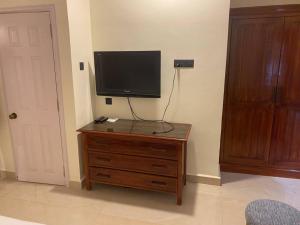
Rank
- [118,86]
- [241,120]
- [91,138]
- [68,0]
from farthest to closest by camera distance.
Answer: [241,120], [118,86], [91,138], [68,0]

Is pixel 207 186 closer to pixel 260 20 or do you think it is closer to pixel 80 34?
pixel 260 20

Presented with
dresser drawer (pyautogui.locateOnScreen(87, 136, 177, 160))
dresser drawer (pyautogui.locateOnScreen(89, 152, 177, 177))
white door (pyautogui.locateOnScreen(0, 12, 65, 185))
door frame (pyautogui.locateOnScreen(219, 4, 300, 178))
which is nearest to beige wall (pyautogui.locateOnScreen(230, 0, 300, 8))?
door frame (pyautogui.locateOnScreen(219, 4, 300, 178))

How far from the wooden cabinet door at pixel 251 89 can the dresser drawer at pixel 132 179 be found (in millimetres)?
1152

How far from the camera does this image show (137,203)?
2.45 meters

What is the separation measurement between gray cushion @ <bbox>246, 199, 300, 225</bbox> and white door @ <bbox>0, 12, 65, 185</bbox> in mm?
2144

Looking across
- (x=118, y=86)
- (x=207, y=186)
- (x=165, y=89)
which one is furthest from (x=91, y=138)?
(x=207, y=186)

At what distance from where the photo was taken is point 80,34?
2.54 m

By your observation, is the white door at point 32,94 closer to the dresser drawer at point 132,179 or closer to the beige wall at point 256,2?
the dresser drawer at point 132,179

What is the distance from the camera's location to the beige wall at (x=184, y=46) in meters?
2.46

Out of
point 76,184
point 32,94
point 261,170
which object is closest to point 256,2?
point 261,170

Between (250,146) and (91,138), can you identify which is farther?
(250,146)

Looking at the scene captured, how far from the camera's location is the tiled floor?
2199 mm

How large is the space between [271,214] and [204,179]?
127 cm

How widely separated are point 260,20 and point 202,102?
1.23 meters
